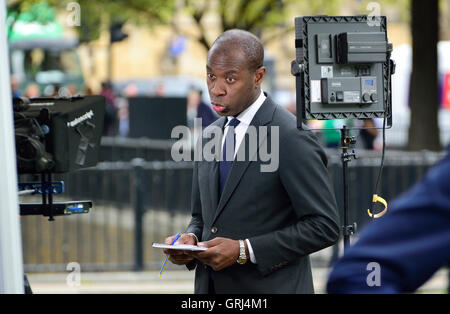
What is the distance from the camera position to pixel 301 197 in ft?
11.9

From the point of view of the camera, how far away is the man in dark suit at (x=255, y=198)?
364 centimetres

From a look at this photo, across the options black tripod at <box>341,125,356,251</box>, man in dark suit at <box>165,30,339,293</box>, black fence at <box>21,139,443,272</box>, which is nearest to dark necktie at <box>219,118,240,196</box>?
man in dark suit at <box>165,30,339,293</box>

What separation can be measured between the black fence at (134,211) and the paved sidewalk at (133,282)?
126 millimetres

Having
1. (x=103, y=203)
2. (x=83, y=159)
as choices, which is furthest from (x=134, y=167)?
(x=83, y=159)

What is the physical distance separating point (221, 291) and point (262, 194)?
47cm

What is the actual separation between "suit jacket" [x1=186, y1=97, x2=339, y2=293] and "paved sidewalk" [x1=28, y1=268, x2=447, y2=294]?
560 cm

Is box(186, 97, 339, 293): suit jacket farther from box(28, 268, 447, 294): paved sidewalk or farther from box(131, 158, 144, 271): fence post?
box(131, 158, 144, 271): fence post

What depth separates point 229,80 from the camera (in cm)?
373

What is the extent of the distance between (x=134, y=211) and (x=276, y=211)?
6418 millimetres

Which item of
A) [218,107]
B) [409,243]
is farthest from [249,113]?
[409,243]

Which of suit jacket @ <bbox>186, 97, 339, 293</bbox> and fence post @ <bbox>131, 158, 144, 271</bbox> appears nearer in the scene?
suit jacket @ <bbox>186, 97, 339, 293</bbox>

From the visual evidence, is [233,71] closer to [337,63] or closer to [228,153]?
[228,153]

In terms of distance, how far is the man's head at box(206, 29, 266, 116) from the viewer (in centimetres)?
373

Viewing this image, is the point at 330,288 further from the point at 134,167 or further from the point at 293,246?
the point at 134,167
